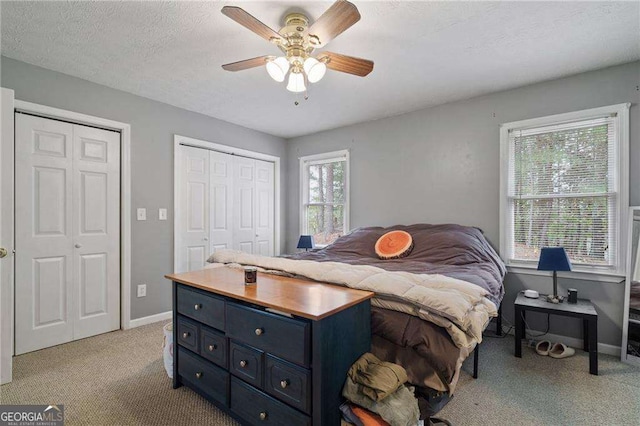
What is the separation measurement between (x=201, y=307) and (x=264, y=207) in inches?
113

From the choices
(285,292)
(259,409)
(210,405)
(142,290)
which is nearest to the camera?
(259,409)

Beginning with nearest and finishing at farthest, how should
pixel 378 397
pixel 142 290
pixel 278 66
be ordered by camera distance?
pixel 378 397, pixel 278 66, pixel 142 290

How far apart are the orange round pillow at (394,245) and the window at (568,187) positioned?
0.97 m

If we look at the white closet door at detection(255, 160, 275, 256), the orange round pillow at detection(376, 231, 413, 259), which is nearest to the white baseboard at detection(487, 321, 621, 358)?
the orange round pillow at detection(376, 231, 413, 259)

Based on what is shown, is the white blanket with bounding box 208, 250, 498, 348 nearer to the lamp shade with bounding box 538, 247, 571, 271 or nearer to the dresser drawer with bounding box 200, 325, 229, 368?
the dresser drawer with bounding box 200, 325, 229, 368

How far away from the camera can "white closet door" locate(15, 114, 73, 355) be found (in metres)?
2.50

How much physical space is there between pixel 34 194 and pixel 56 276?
73cm

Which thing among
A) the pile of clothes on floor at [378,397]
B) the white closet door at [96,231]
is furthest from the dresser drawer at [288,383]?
the white closet door at [96,231]

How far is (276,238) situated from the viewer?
473 centimetres

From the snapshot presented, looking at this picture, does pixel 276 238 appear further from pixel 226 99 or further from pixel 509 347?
pixel 509 347

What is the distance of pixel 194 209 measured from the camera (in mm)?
3666

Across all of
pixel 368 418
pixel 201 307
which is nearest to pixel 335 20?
pixel 201 307

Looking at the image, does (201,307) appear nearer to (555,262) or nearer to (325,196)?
(555,262)
